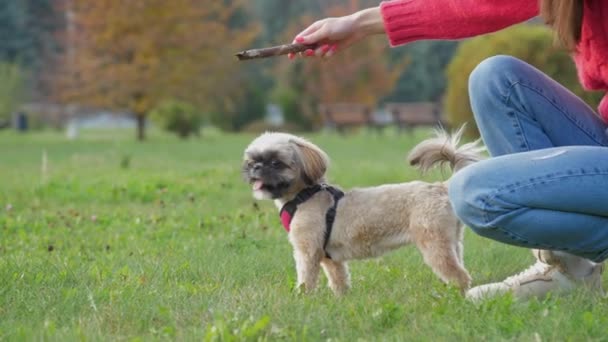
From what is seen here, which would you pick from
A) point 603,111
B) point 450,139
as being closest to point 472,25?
point 603,111

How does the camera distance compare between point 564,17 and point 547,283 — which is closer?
point 564,17

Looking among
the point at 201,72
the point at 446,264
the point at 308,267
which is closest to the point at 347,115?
the point at 201,72

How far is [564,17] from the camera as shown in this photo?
349 cm

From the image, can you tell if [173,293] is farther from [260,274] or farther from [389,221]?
[389,221]

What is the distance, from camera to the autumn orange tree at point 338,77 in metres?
39.0

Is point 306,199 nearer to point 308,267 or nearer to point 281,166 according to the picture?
point 281,166

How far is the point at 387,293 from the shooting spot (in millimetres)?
4426

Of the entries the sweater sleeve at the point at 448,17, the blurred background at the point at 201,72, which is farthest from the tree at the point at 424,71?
the sweater sleeve at the point at 448,17

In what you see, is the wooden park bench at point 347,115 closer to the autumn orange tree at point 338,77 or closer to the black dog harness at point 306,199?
the autumn orange tree at point 338,77

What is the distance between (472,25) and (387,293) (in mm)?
1400

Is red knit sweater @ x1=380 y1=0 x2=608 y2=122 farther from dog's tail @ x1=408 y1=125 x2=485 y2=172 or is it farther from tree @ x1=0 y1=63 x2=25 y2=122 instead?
tree @ x1=0 y1=63 x2=25 y2=122


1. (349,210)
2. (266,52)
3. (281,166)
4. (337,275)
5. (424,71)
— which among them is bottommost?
(424,71)

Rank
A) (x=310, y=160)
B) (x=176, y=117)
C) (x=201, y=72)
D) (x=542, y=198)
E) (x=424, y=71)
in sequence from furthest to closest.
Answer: (x=424, y=71) → (x=201, y=72) → (x=176, y=117) → (x=310, y=160) → (x=542, y=198)

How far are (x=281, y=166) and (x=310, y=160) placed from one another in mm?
177
